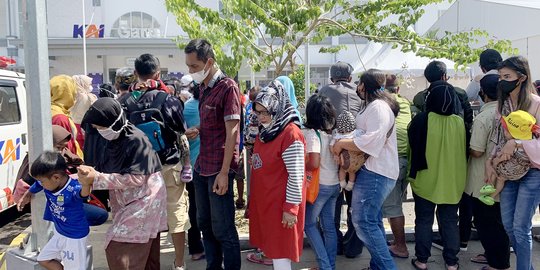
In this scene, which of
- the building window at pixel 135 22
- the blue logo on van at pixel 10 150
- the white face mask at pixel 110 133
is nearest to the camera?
the white face mask at pixel 110 133

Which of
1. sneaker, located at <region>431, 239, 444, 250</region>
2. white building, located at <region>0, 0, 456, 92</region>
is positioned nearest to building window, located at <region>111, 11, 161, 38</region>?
white building, located at <region>0, 0, 456, 92</region>

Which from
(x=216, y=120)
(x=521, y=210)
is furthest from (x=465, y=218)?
(x=216, y=120)

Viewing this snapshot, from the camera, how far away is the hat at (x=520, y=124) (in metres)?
3.16

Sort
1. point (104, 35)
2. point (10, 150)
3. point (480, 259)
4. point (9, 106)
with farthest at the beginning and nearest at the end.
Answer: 1. point (104, 35)
2. point (9, 106)
3. point (10, 150)
4. point (480, 259)

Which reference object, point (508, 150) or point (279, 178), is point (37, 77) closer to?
point (279, 178)

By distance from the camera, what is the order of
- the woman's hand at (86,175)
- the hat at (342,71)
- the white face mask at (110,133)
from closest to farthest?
the woman's hand at (86,175) → the white face mask at (110,133) → the hat at (342,71)

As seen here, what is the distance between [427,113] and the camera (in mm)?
3887

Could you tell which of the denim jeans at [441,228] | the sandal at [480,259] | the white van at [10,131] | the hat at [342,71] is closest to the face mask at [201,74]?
the hat at [342,71]

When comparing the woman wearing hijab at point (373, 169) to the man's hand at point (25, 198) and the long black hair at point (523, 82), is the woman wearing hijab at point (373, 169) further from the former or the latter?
the man's hand at point (25, 198)

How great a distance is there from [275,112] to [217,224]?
3.24ft

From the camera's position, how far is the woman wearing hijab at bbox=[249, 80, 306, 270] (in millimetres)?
3137

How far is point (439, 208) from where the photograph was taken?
3.97 m

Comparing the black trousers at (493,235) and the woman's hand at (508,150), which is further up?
the woman's hand at (508,150)

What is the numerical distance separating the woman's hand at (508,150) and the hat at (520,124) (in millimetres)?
53
